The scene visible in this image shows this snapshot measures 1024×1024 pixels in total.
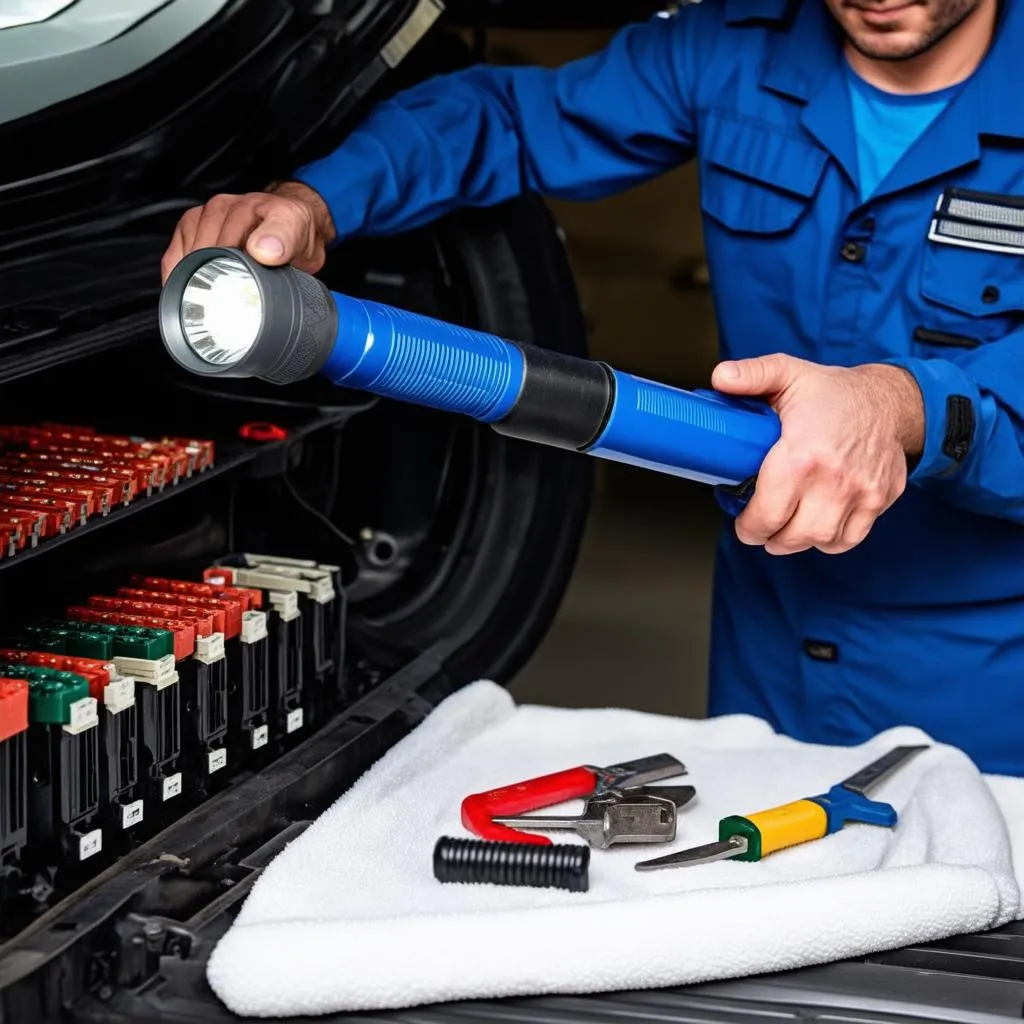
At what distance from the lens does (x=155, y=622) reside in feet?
3.49

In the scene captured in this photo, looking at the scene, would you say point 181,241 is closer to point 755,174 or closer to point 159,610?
point 159,610

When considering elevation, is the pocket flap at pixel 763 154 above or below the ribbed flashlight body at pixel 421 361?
above

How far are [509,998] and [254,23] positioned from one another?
33.7 inches

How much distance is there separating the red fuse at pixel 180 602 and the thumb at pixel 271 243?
0.26m

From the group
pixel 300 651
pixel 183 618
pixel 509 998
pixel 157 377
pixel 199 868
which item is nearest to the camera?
pixel 509 998

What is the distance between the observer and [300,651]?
1.22 metres

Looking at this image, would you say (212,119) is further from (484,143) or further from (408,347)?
(408,347)

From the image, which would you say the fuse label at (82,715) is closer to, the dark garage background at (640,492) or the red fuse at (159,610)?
the red fuse at (159,610)

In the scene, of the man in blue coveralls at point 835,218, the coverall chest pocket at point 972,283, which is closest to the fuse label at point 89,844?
the man in blue coveralls at point 835,218

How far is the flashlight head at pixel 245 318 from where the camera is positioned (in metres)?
0.87

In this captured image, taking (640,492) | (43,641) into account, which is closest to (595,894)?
(43,641)

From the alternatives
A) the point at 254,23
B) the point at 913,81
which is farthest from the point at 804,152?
the point at 254,23

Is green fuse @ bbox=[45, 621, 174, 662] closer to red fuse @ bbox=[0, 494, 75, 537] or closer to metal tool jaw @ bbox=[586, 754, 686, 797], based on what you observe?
red fuse @ bbox=[0, 494, 75, 537]

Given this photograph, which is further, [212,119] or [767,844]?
[212,119]
